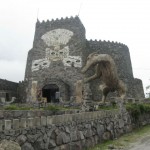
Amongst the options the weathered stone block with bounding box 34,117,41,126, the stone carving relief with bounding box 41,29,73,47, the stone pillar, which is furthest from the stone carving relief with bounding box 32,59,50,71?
the weathered stone block with bounding box 34,117,41,126

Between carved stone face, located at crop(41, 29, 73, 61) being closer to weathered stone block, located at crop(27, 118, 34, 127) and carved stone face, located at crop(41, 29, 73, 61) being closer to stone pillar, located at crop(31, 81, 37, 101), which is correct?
stone pillar, located at crop(31, 81, 37, 101)

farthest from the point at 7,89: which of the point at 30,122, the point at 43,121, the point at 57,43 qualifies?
the point at 30,122

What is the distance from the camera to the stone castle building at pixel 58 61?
25781 mm

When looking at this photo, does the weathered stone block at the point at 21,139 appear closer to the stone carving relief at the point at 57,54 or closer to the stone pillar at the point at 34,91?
the stone pillar at the point at 34,91

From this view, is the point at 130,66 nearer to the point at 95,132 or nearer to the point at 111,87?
the point at 111,87

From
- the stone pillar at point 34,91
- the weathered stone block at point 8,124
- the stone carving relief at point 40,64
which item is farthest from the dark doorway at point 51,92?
the weathered stone block at point 8,124

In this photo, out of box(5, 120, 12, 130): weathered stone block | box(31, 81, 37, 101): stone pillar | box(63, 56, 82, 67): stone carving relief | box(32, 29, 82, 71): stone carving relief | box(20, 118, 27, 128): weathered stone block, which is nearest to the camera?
box(5, 120, 12, 130): weathered stone block

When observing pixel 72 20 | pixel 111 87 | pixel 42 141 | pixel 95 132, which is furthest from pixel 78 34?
pixel 42 141

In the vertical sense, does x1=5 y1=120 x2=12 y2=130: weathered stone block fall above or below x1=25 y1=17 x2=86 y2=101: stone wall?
below

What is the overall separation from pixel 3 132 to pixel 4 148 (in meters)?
0.27

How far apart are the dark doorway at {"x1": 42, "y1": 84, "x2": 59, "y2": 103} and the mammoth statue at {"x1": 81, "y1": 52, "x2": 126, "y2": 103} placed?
14783 mm

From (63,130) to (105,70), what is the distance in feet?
16.0

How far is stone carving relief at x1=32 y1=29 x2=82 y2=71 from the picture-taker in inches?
1043

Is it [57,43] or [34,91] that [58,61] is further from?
[34,91]
